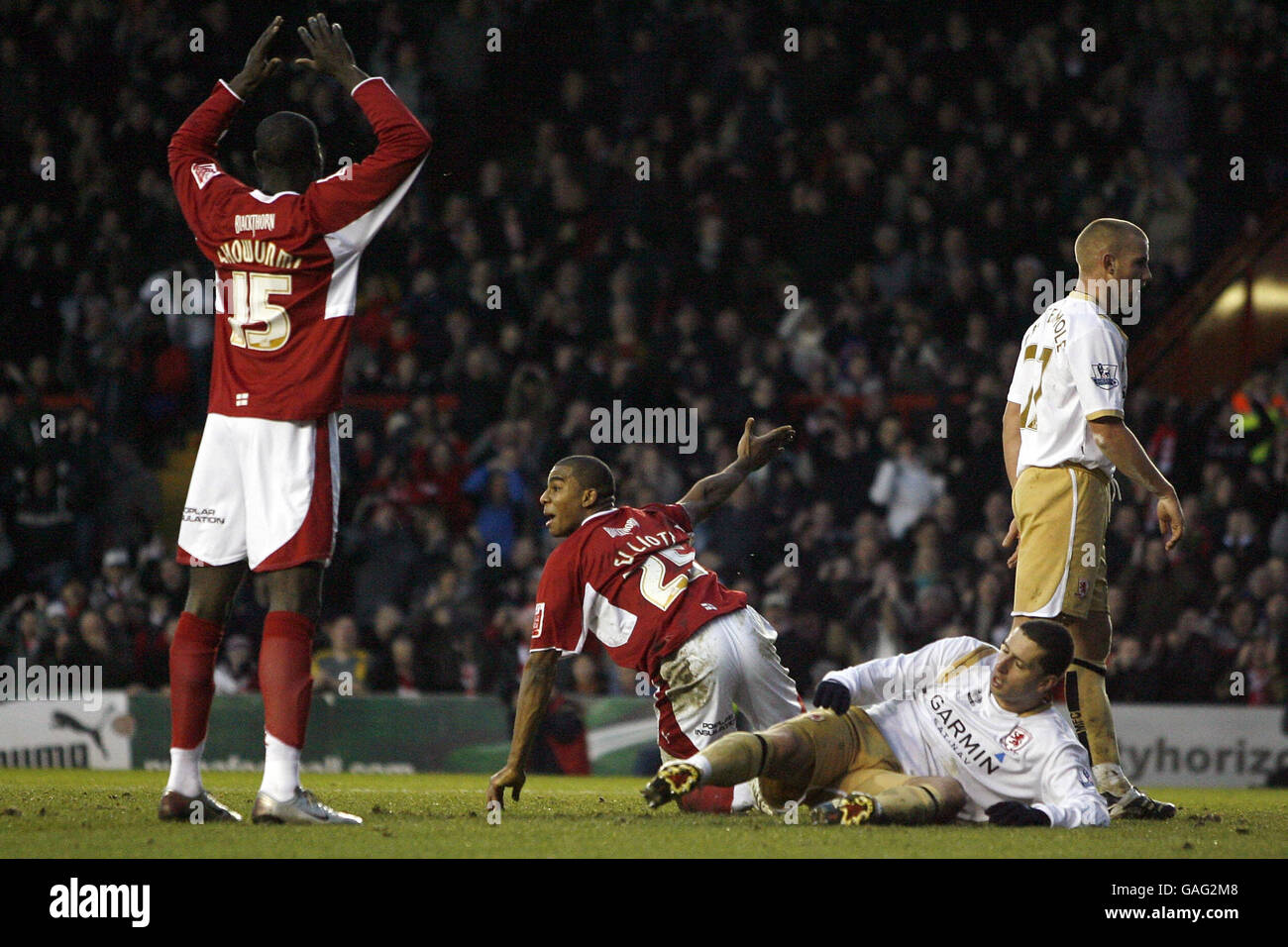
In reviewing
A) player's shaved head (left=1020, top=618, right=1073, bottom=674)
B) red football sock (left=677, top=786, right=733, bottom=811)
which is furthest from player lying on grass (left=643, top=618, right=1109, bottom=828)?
red football sock (left=677, top=786, right=733, bottom=811)

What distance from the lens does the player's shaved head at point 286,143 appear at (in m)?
5.82

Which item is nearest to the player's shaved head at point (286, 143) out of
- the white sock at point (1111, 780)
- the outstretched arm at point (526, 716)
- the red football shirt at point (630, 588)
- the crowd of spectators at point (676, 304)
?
the red football shirt at point (630, 588)

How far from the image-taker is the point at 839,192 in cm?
1573

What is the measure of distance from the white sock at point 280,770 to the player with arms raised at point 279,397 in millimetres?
25

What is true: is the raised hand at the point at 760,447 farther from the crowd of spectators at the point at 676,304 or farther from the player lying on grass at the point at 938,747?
the crowd of spectators at the point at 676,304

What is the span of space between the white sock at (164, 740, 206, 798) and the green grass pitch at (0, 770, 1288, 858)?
0.14 metres

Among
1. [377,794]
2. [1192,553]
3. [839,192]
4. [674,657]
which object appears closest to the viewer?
[674,657]

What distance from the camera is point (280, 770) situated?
5.50 meters

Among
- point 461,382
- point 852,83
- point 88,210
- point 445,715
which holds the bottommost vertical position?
point 445,715

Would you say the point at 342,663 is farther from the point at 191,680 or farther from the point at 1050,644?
the point at 1050,644

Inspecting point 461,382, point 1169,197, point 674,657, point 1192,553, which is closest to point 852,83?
point 1169,197
